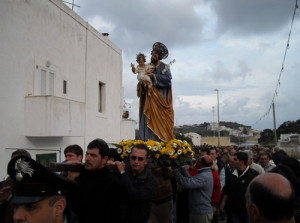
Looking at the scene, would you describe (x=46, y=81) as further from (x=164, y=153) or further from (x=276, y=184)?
(x=276, y=184)

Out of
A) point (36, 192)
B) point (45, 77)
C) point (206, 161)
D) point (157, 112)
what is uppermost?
point (45, 77)

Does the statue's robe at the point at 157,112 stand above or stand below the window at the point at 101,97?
below

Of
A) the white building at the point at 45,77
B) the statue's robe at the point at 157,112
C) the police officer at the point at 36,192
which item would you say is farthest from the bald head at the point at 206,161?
the white building at the point at 45,77

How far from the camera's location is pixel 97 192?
304 cm

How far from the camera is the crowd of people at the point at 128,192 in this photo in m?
1.92

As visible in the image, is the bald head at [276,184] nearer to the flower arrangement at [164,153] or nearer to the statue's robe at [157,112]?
Answer: the flower arrangement at [164,153]

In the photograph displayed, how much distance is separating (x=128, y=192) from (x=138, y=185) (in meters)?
0.33

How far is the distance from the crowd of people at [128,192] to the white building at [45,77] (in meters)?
5.12

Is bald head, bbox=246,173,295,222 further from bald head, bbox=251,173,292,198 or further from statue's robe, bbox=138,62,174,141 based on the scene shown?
statue's robe, bbox=138,62,174,141

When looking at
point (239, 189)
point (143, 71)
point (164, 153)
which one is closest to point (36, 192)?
point (164, 153)

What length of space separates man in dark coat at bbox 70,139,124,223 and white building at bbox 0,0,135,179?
6404mm

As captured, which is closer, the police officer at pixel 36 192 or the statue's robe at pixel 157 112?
the police officer at pixel 36 192

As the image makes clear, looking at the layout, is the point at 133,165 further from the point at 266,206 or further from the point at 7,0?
the point at 7,0

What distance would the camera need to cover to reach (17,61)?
354 inches
